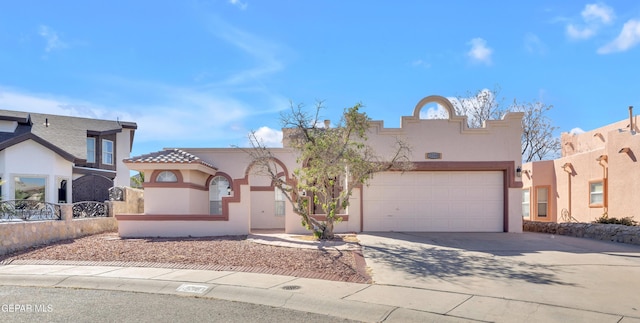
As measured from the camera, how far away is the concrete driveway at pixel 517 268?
7.96 m

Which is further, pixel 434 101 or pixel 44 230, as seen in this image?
pixel 434 101

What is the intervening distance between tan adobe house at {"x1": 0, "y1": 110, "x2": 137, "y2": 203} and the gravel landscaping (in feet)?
31.5

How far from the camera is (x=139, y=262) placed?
11438mm

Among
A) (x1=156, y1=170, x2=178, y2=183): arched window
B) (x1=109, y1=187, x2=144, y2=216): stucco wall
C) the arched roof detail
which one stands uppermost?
the arched roof detail

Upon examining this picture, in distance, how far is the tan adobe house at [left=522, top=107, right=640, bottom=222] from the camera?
55.6 feet

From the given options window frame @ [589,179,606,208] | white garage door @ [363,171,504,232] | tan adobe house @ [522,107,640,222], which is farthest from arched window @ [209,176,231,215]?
window frame @ [589,179,606,208]

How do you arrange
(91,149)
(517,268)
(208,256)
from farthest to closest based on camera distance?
(91,149) < (208,256) < (517,268)

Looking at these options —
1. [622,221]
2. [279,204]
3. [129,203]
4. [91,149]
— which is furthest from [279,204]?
[91,149]

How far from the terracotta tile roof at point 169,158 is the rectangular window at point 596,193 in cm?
1571

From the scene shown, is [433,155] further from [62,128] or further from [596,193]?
[62,128]

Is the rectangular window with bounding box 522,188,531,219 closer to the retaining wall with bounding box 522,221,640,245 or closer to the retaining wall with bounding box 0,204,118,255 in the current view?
the retaining wall with bounding box 522,221,640,245

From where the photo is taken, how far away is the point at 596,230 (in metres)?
15.8

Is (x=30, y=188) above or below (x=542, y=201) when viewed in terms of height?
above

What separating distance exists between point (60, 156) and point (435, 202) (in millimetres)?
18298
